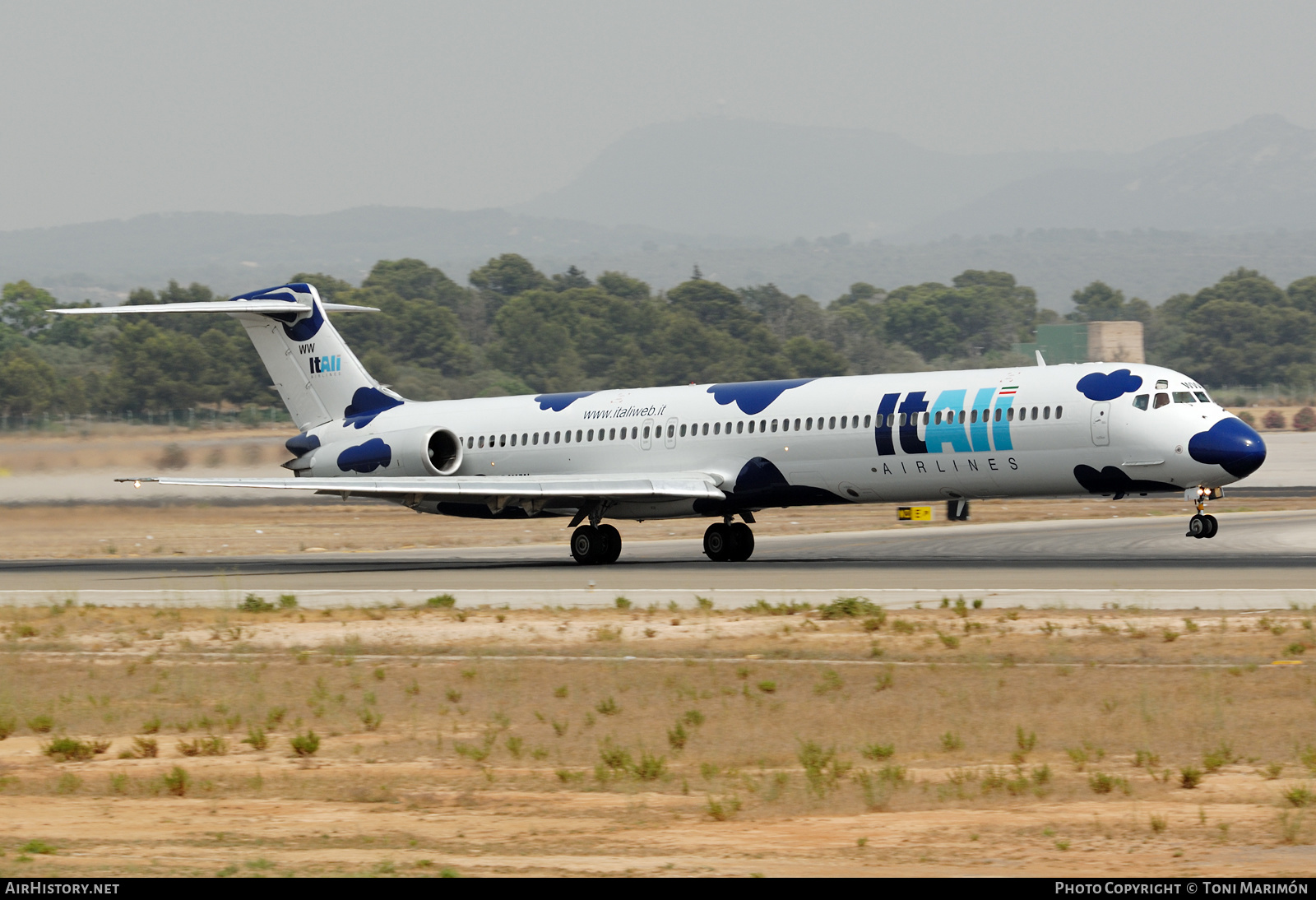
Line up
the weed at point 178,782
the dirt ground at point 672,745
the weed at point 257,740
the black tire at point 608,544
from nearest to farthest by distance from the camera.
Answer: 1. the dirt ground at point 672,745
2. the weed at point 178,782
3. the weed at point 257,740
4. the black tire at point 608,544

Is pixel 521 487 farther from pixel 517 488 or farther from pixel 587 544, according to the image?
pixel 587 544

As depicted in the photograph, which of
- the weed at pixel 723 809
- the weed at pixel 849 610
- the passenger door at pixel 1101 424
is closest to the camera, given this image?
the weed at pixel 723 809

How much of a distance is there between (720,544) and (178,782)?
76.4 feet

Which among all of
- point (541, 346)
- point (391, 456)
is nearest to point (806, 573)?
point (391, 456)

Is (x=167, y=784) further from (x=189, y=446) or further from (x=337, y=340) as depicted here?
(x=189, y=446)

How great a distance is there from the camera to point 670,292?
154 meters

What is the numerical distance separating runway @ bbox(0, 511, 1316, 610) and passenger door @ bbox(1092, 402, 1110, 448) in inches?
96.5

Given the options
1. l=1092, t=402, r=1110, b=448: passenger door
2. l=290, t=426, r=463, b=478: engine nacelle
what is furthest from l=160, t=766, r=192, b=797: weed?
l=290, t=426, r=463, b=478: engine nacelle

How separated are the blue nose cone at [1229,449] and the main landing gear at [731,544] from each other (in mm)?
10057

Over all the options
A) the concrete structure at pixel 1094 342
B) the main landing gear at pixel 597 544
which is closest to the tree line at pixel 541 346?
the concrete structure at pixel 1094 342

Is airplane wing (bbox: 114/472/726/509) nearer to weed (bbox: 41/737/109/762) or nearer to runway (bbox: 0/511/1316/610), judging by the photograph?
runway (bbox: 0/511/1316/610)

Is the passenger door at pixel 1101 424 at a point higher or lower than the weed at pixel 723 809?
higher

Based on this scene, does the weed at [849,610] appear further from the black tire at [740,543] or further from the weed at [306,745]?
→ the black tire at [740,543]

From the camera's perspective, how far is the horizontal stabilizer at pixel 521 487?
3484 cm
